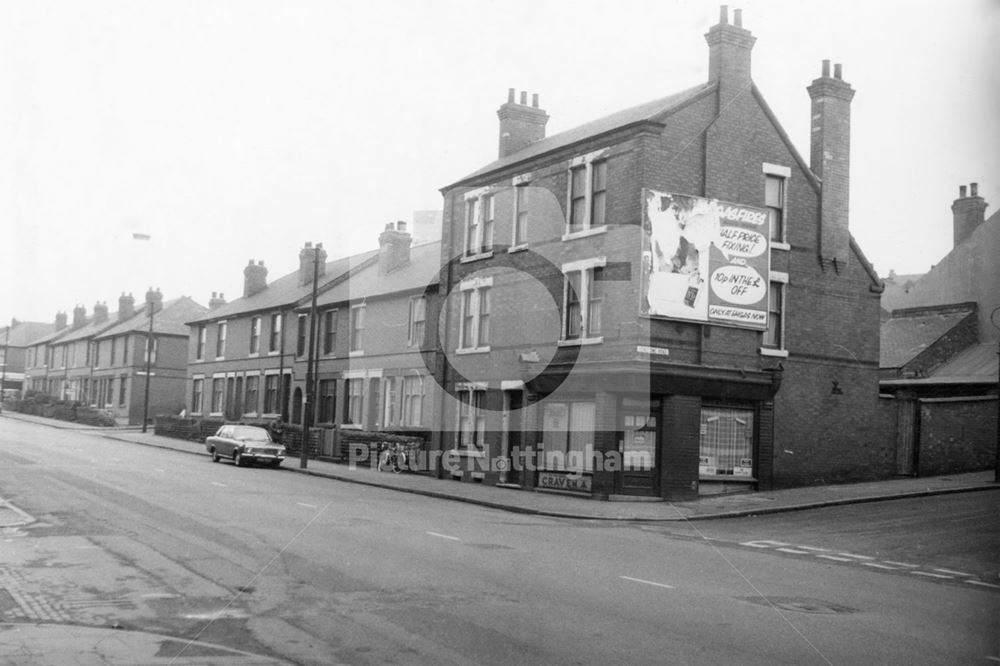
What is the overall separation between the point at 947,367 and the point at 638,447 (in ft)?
59.2

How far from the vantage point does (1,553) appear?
40.1 feet

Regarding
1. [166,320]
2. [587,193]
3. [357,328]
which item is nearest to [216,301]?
[166,320]

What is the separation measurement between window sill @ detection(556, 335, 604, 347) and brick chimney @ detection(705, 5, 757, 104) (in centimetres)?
725

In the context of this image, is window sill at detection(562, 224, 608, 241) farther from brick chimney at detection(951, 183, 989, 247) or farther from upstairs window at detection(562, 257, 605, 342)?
brick chimney at detection(951, 183, 989, 247)

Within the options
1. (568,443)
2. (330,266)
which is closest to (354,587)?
(568,443)

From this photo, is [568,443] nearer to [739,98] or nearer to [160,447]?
[739,98]

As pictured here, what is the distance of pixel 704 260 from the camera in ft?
81.1

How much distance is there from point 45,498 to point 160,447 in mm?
25439

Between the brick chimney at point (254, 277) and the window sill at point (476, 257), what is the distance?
2739 centimetres

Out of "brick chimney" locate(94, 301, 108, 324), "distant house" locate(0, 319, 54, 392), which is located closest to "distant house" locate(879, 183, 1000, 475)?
"brick chimney" locate(94, 301, 108, 324)

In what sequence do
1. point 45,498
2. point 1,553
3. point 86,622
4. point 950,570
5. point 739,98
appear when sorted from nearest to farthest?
point 86,622 → point 1,553 → point 950,570 → point 45,498 → point 739,98

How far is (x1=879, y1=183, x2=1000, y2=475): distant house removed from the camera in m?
28.4

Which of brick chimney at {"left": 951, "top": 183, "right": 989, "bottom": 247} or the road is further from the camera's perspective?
brick chimney at {"left": 951, "top": 183, "right": 989, "bottom": 247}

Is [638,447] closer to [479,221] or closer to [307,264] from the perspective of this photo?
[479,221]
